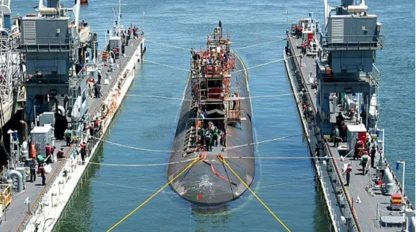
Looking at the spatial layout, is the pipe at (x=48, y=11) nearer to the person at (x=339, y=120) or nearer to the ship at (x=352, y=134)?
the ship at (x=352, y=134)

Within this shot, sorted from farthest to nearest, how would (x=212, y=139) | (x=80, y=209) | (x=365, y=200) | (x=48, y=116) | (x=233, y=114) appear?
1. (x=233, y=114)
2. (x=48, y=116)
3. (x=212, y=139)
4. (x=80, y=209)
5. (x=365, y=200)

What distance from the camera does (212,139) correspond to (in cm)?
5822

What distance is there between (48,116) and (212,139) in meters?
11.7

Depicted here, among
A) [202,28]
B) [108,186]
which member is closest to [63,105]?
[108,186]

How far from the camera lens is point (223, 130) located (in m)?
61.6

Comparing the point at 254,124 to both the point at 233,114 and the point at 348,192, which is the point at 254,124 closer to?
the point at 233,114

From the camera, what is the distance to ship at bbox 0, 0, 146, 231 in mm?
49469

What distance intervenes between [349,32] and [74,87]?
19.7 metres

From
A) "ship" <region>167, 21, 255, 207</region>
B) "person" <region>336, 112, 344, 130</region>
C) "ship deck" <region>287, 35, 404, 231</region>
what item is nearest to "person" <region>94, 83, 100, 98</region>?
"ship" <region>167, 21, 255, 207</region>

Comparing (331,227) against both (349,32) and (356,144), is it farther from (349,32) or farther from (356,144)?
(349,32)

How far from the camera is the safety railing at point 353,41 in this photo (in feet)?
193

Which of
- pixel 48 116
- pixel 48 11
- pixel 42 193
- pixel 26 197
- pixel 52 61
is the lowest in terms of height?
pixel 26 197

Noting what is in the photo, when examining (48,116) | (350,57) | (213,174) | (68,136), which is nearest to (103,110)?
(48,116)

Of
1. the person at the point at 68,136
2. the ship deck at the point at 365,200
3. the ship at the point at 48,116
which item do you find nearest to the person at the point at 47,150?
the ship at the point at 48,116
